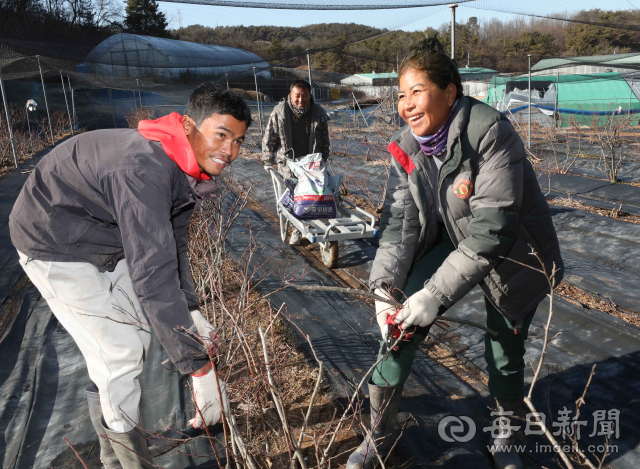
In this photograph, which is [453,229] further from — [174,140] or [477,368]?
[477,368]

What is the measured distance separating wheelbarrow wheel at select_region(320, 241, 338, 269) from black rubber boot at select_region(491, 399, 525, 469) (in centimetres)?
254

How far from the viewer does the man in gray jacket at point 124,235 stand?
1.54 meters

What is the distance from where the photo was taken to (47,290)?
175cm

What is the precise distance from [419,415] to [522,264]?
1070mm

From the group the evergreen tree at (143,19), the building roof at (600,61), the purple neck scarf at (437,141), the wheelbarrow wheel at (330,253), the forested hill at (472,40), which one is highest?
the evergreen tree at (143,19)

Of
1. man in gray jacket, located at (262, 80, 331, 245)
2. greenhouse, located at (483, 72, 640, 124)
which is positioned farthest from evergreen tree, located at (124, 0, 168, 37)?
man in gray jacket, located at (262, 80, 331, 245)

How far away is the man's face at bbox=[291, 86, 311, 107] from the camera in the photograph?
184 inches

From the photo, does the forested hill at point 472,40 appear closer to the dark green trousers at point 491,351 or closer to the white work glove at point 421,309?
the dark green trousers at point 491,351

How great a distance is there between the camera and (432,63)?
1.71 m

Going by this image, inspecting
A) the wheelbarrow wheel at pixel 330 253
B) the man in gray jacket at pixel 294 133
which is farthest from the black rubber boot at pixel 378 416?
the man in gray jacket at pixel 294 133

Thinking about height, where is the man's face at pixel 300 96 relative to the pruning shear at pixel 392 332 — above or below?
above

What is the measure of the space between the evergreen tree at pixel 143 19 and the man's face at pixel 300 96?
30385 mm

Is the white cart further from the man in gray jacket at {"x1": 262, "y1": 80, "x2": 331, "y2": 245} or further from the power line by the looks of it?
the power line

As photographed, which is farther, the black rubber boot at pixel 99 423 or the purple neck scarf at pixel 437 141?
the black rubber boot at pixel 99 423
